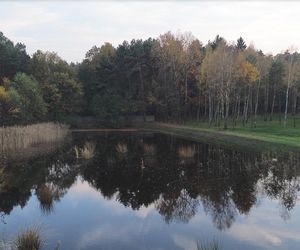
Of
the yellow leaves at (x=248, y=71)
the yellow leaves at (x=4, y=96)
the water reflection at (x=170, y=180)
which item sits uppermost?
the yellow leaves at (x=248, y=71)

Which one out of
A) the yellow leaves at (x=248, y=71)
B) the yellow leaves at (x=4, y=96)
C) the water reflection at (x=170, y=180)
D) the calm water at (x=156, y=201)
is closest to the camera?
the calm water at (x=156, y=201)

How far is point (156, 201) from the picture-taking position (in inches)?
823

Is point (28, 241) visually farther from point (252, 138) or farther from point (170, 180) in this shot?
point (252, 138)

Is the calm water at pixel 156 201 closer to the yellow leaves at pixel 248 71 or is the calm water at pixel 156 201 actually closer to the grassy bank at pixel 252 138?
the grassy bank at pixel 252 138

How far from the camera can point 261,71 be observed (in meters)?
64.9

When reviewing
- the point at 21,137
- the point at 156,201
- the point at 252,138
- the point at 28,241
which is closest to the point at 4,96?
the point at 21,137

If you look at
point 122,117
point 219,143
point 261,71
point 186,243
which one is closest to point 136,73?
point 122,117

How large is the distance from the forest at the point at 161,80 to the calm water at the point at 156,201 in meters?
30.4

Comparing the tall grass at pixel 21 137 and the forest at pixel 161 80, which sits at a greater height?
the forest at pixel 161 80

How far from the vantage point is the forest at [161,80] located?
208 feet

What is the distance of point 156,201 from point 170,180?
4593mm

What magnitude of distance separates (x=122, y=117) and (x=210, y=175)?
5102 cm

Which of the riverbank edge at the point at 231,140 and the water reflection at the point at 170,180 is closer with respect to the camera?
the water reflection at the point at 170,180

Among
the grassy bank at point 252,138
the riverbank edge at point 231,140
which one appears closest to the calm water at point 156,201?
the riverbank edge at point 231,140
